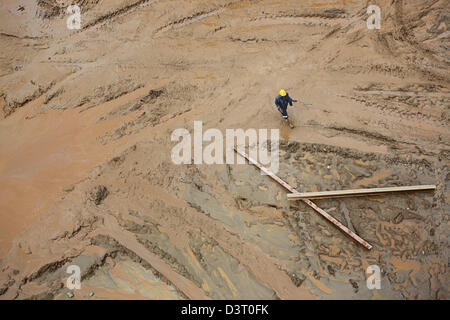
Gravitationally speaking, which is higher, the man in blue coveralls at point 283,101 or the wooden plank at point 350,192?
the man in blue coveralls at point 283,101

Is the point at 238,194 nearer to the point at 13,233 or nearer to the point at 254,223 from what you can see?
the point at 254,223

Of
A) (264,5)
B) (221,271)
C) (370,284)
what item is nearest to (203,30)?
(264,5)

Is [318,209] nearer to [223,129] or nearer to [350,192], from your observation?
[350,192]

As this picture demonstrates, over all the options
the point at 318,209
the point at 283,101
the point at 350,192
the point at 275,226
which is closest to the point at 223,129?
the point at 283,101

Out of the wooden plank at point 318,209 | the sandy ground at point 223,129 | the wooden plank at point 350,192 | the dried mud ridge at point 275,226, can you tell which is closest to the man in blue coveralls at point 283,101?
the sandy ground at point 223,129

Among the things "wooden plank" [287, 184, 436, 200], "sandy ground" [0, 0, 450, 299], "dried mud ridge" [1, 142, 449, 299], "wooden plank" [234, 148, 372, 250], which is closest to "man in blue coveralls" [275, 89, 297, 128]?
"sandy ground" [0, 0, 450, 299]

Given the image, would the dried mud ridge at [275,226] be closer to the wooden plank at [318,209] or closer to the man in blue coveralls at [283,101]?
the wooden plank at [318,209]

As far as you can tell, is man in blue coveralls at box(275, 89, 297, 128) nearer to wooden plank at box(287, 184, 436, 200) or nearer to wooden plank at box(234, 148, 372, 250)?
wooden plank at box(234, 148, 372, 250)

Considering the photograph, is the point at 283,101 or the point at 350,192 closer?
the point at 350,192
